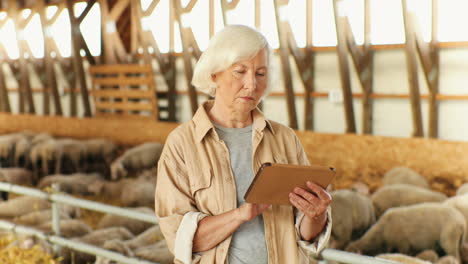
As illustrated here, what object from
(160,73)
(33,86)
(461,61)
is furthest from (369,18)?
(33,86)

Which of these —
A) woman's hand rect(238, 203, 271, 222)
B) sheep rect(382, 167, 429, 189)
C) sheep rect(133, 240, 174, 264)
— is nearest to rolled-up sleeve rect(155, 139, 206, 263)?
woman's hand rect(238, 203, 271, 222)

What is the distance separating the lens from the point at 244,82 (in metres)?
1.66

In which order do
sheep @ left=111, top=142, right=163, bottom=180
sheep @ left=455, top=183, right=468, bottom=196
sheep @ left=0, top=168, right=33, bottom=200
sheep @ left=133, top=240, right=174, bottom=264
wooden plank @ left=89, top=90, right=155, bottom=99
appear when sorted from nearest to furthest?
1. sheep @ left=133, top=240, right=174, bottom=264
2. sheep @ left=455, top=183, right=468, bottom=196
3. sheep @ left=0, top=168, right=33, bottom=200
4. sheep @ left=111, top=142, right=163, bottom=180
5. wooden plank @ left=89, top=90, right=155, bottom=99

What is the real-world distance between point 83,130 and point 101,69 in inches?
60.5

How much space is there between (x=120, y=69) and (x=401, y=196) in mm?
6583

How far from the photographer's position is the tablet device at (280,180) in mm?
1527

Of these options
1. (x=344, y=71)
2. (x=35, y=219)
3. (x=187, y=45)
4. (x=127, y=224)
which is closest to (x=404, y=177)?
(x=344, y=71)

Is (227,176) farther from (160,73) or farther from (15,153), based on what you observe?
(15,153)

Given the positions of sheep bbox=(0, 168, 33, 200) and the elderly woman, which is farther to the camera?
sheep bbox=(0, 168, 33, 200)

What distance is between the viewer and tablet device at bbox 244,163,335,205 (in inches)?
60.1

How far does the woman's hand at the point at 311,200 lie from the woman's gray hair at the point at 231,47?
0.40 metres

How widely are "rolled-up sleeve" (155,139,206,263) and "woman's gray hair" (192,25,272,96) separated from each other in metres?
0.27

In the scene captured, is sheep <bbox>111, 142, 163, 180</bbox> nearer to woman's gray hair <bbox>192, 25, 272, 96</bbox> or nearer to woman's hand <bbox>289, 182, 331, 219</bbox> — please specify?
woman's gray hair <bbox>192, 25, 272, 96</bbox>

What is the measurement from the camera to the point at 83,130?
41.6 ft
